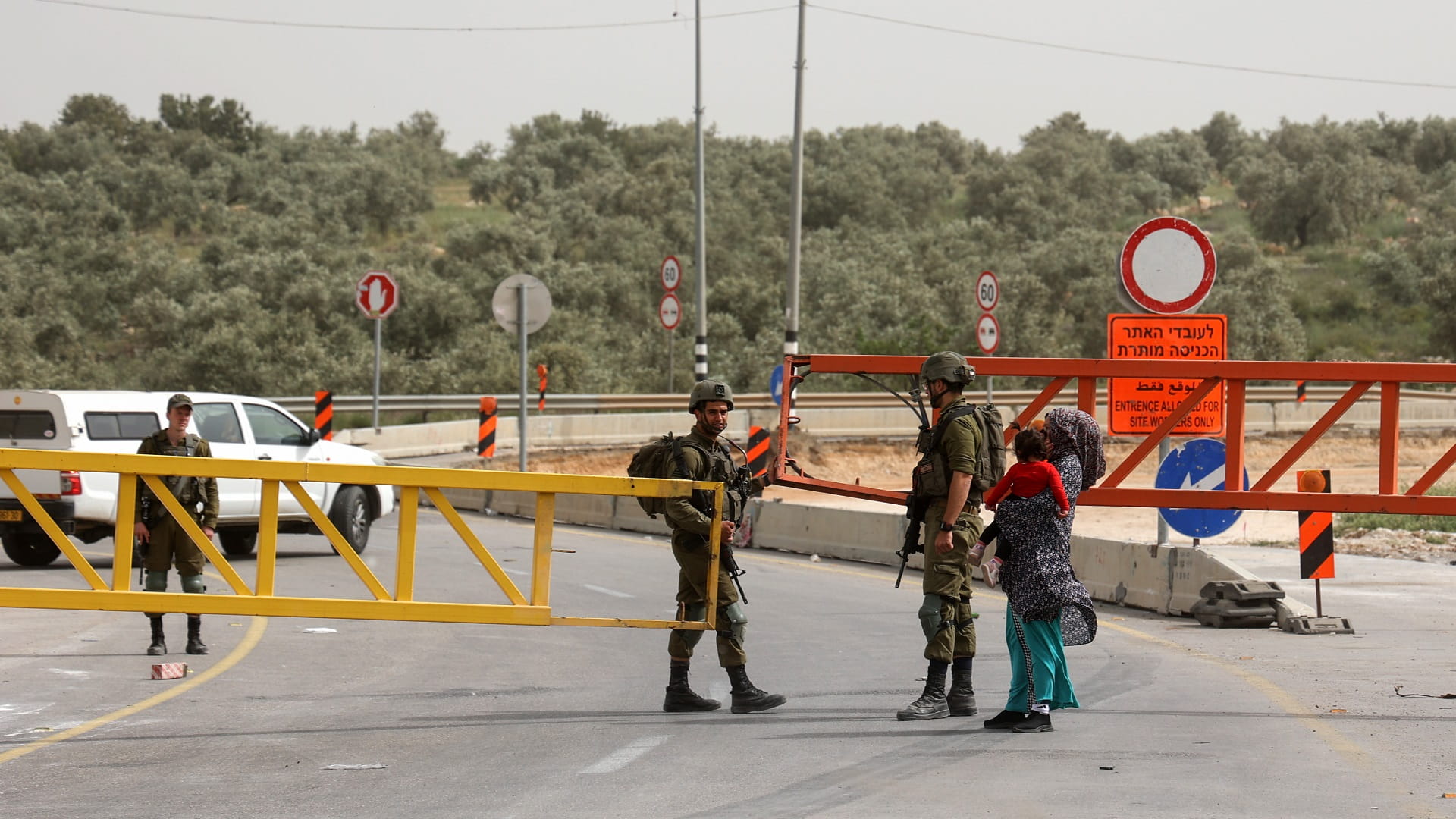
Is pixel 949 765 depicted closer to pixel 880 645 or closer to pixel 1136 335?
Result: pixel 880 645

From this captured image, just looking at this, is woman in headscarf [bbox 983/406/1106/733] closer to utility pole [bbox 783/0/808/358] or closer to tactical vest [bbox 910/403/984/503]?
tactical vest [bbox 910/403/984/503]

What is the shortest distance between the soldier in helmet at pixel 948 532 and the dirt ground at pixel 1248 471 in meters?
9.86

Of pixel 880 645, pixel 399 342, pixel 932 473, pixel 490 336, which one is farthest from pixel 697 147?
pixel 932 473

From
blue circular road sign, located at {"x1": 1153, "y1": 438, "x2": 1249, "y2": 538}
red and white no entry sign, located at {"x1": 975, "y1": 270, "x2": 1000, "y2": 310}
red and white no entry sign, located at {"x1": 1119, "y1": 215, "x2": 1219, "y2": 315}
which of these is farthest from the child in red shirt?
red and white no entry sign, located at {"x1": 975, "y1": 270, "x2": 1000, "y2": 310}

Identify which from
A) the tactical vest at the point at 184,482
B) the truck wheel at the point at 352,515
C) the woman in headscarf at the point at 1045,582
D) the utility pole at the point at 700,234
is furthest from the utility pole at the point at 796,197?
the woman in headscarf at the point at 1045,582

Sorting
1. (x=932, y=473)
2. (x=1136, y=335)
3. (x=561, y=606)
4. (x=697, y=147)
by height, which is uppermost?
(x=697, y=147)

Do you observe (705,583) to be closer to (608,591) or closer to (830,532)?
(608,591)

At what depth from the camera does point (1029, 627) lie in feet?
26.4

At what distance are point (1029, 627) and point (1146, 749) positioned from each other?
96 centimetres

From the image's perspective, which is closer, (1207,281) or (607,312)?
(1207,281)

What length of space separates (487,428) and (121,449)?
440 inches

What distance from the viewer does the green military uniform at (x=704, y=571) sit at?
8.33m

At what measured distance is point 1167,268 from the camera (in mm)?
11914

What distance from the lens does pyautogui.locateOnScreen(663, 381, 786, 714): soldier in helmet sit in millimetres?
8330
